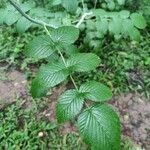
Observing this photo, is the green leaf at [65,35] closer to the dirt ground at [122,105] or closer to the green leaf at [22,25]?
the green leaf at [22,25]

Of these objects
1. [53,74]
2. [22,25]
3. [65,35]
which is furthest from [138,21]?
[53,74]

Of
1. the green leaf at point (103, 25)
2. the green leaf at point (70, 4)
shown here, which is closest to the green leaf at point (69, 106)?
the green leaf at point (70, 4)

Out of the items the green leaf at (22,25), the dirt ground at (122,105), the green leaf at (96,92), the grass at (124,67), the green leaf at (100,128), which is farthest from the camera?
the grass at (124,67)

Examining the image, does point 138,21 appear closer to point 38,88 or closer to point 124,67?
point 124,67

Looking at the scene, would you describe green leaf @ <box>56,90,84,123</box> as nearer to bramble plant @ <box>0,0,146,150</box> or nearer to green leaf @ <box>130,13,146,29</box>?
bramble plant @ <box>0,0,146,150</box>

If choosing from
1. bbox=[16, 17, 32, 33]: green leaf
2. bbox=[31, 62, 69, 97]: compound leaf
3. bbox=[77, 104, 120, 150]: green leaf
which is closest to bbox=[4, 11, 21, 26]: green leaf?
bbox=[16, 17, 32, 33]: green leaf

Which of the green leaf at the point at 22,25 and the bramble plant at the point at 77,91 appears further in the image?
the green leaf at the point at 22,25

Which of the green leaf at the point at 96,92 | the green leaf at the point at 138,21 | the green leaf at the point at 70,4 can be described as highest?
the green leaf at the point at 70,4
